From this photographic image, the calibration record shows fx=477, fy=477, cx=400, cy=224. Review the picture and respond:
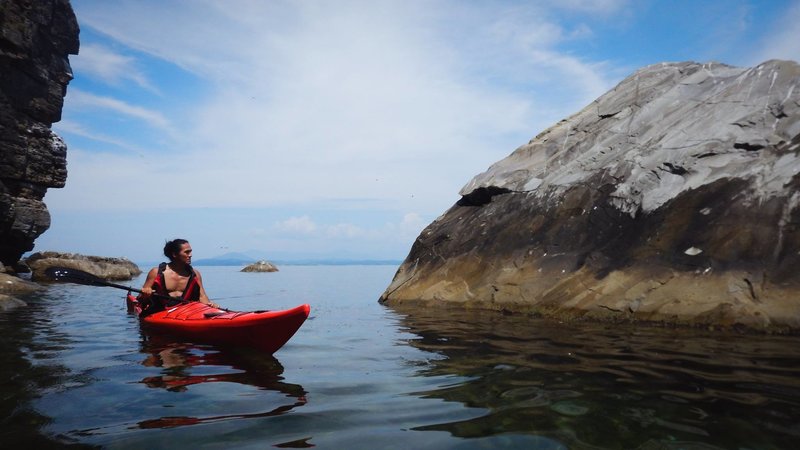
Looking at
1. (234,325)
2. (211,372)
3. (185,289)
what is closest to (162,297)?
(185,289)

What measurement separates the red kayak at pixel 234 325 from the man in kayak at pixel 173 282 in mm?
881

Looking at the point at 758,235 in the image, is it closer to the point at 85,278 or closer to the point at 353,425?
the point at 353,425

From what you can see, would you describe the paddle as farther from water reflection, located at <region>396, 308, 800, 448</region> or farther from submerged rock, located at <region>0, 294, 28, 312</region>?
water reflection, located at <region>396, 308, 800, 448</region>

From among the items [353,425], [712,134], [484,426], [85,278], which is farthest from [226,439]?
[712,134]

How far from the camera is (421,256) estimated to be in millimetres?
14383

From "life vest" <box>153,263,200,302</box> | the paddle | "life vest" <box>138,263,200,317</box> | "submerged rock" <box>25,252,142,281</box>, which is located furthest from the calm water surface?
"submerged rock" <box>25,252,142,281</box>

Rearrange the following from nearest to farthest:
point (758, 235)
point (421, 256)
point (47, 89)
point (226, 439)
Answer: point (226, 439)
point (758, 235)
point (421, 256)
point (47, 89)

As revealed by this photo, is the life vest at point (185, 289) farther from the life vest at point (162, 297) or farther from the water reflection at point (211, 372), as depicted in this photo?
the water reflection at point (211, 372)

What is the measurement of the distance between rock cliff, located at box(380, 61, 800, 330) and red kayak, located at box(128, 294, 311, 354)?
5.98 metres

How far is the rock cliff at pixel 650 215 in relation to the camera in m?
8.39

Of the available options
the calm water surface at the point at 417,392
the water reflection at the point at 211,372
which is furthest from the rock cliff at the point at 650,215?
the water reflection at the point at 211,372

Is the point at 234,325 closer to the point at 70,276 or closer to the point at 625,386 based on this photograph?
the point at 625,386

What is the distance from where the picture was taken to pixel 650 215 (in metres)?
10.1

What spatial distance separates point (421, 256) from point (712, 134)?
25.9 ft
